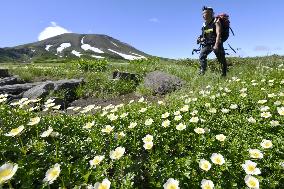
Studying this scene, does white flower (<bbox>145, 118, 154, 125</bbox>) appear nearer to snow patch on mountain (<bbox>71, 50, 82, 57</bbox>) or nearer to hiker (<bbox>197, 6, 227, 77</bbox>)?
hiker (<bbox>197, 6, 227, 77</bbox>)

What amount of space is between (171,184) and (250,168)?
95cm

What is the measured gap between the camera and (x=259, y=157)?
14.6 feet

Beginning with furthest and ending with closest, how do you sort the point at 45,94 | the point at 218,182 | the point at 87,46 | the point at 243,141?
the point at 87,46 < the point at 45,94 < the point at 243,141 < the point at 218,182

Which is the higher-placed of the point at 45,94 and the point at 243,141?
the point at 243,141

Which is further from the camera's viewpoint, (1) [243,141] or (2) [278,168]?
(1) [243,141]

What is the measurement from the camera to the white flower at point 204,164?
13.6 ft

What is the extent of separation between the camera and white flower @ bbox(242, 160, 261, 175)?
161 inches

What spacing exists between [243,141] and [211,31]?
810 centimetres

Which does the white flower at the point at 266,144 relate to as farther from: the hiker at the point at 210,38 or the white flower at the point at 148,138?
the hiker at the point at 210,38

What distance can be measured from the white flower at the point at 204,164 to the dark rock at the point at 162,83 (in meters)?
8.26

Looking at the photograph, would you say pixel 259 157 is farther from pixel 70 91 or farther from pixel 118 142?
pixel 70 91

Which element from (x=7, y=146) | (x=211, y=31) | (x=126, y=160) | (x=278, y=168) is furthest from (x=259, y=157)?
(x=211, y=31)

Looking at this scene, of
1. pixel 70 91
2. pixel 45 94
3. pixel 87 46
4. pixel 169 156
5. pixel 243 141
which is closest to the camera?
pixel 169 156

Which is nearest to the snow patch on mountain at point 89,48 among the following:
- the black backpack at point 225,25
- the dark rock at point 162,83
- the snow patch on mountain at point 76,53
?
the snow patch on mountain at point 76,53
